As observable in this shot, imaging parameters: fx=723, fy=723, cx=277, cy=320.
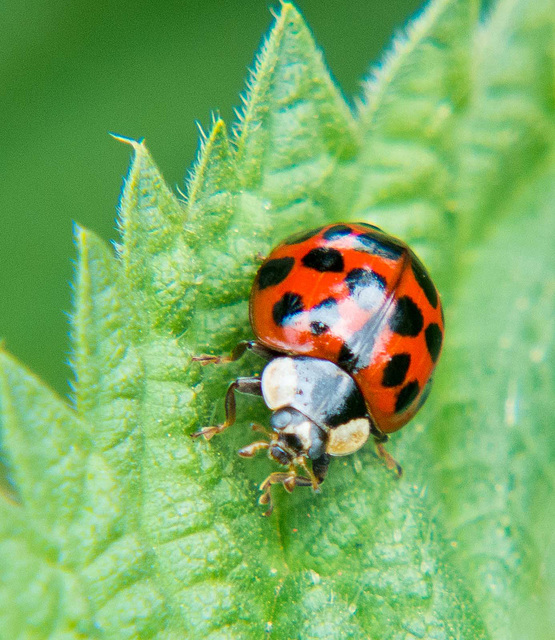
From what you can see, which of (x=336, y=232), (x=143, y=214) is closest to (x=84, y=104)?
(x=143, y=214)

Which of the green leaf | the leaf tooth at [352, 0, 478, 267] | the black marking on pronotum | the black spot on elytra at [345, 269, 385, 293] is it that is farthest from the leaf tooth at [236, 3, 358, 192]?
the black marking on pronotum

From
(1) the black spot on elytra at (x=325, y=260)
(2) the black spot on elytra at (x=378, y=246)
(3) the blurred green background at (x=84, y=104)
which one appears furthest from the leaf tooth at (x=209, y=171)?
(3) the blurred green background at (x=84, y=104)

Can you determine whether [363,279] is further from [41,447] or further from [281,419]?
[41,447]

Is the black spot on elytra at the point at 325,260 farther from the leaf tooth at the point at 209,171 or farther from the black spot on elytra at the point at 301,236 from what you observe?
the leaf tooth at the point at 209,171

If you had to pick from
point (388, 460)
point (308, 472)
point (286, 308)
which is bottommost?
point (388, 460)

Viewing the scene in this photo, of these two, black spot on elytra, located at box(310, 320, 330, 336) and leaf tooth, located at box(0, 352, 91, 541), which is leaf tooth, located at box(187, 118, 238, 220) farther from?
leaf tooth, located at box(0, 352, 91, 541)

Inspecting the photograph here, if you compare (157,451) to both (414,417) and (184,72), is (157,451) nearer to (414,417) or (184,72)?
(414,417)

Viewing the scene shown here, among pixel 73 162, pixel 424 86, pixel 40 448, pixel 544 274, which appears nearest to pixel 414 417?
pixel 544 274
